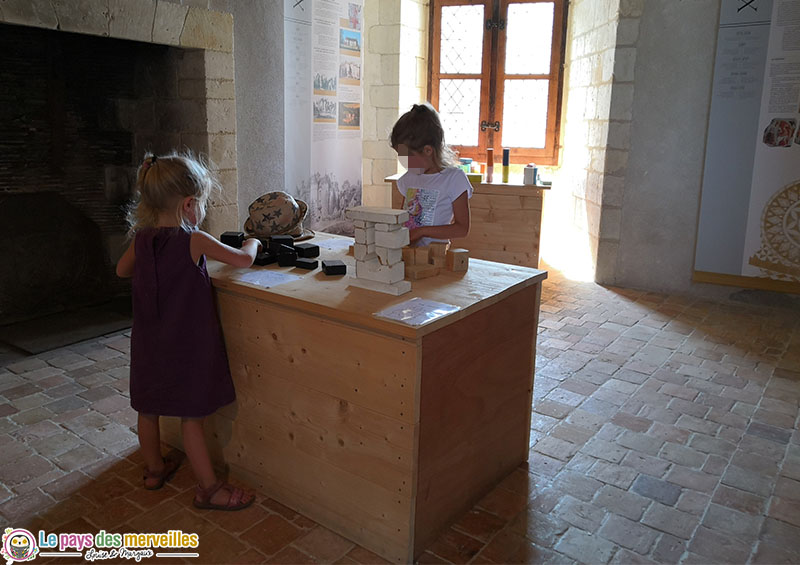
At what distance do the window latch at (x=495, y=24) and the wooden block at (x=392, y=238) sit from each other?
5.60 meters

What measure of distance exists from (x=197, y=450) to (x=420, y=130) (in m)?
1.71

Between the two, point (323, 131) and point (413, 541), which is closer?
point (413, 541)

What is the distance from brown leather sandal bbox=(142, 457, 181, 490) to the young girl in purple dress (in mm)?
224

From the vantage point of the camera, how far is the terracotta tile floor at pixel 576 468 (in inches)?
91.5

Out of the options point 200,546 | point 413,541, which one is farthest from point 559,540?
point 200,546

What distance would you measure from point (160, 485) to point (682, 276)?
4.80 m

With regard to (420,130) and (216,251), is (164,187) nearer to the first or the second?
(216,251)

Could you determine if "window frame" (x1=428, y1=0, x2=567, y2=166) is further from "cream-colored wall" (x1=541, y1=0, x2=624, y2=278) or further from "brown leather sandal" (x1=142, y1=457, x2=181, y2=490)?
"brown leather sandal" (x1=142, y1=457, x2=181, y2=490)

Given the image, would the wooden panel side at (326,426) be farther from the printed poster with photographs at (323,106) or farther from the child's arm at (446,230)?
the printed poster with photographs at (323,106)

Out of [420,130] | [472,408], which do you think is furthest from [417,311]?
[420,130]

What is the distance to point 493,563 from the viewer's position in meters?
2.21

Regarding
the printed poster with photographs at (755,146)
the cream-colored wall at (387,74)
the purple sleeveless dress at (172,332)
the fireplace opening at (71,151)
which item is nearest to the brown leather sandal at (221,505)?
the purple sleeveless dress at (172,332)

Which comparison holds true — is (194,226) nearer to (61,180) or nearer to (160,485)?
(160,485)

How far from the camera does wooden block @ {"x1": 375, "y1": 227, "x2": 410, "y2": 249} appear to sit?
7.50 ft
